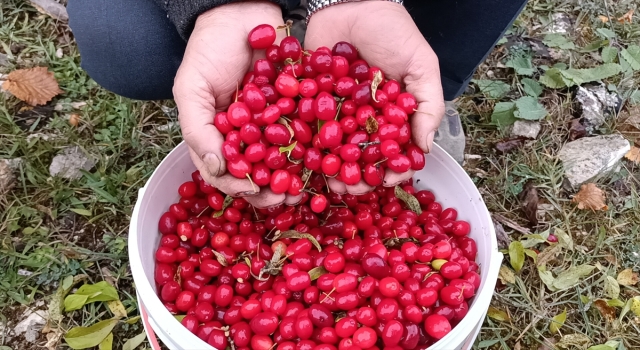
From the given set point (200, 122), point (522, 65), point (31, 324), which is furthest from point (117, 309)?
point (522, 65)

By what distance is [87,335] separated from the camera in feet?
6.82

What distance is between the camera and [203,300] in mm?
1894

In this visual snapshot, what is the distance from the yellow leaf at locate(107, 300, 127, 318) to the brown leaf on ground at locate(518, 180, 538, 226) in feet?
5.75

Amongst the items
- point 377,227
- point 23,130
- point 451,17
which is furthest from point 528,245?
point 23,130

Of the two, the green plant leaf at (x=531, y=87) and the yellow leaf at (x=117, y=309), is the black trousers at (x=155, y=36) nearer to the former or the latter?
the green plant leaf at (x=531, y=87)

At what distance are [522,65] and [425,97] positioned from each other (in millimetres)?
1465

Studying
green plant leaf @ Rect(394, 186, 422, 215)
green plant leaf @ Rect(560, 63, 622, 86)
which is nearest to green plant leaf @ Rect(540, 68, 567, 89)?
green plant leaf @ Rect(560, 63, 622, 86)

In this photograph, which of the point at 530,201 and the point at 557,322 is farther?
the point at 530,201

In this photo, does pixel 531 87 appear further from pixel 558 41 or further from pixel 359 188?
pixel 359 188

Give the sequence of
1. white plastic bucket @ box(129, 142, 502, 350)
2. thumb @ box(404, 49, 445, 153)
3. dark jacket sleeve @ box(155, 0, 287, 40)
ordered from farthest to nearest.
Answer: dark jacket sleeve @ box(155, 0, 287, 40) → thumb @ box(404, 49, 445, 153) → white plastic bucket @ box(129, 142, 502, 350)

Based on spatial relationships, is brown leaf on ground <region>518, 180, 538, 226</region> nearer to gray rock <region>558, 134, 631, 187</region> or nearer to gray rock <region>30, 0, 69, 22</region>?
gray rock <region>558, 134, 631, 187</region>

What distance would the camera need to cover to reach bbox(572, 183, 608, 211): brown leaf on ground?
101 inches

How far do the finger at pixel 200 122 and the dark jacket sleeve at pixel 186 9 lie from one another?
0.69 ft

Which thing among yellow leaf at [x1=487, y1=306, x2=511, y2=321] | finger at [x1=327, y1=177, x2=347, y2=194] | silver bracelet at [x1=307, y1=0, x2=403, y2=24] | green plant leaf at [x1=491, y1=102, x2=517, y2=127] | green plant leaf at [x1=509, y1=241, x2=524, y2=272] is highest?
silver bracelet at [x1=307, y1=0, x2=403, y2=24]
